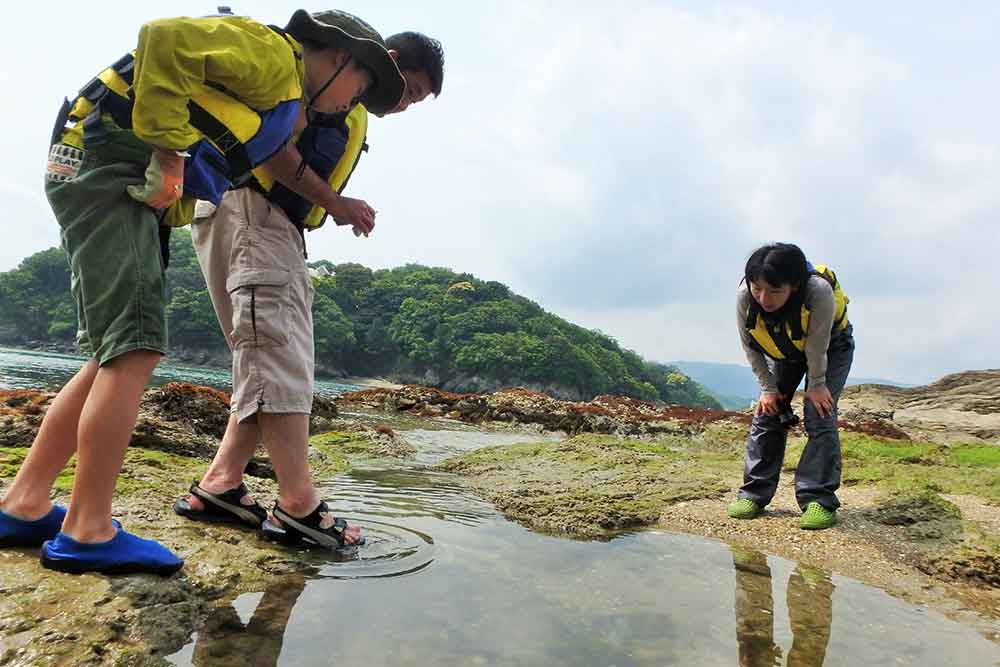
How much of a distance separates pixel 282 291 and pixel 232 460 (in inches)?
32.6

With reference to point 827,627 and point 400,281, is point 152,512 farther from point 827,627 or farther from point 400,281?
point 400,281

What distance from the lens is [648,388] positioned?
8331 centimetres

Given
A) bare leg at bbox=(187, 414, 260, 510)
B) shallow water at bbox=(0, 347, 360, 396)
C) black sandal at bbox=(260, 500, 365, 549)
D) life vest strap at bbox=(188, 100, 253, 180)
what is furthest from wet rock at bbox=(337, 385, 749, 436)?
life vest strap at bbox=(188, 100, 253, 180)

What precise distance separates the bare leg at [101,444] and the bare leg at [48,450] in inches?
5.4

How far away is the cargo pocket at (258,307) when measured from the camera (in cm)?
244

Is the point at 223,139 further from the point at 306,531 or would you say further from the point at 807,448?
the point at 807,448

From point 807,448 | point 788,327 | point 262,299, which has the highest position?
point 788,327

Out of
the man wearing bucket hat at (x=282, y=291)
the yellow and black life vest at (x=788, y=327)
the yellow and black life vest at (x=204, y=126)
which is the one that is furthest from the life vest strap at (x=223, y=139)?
the yellow and black life vest at (x=788, y=327)

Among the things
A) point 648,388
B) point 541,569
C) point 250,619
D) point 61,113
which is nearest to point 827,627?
point 541,569

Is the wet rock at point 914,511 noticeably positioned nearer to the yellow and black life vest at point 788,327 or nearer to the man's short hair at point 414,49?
the yellow and black life vest at point 788,327

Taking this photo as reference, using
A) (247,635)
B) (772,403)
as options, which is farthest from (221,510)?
(772,403)

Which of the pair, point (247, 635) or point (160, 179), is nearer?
point (247, 635)

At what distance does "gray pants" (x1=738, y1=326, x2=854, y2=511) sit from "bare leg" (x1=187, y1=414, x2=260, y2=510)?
3.00m

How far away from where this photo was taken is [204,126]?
77.0 inches
